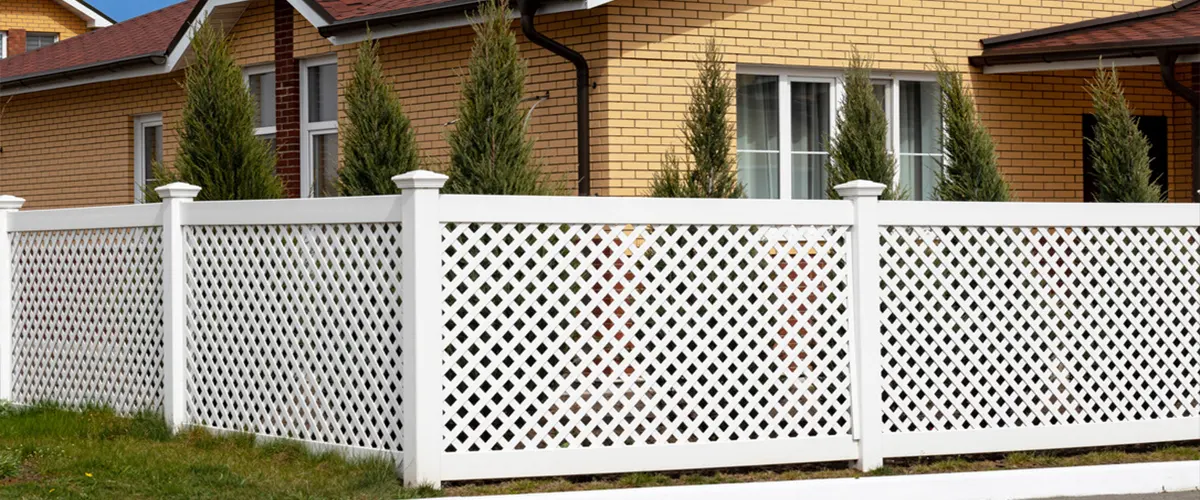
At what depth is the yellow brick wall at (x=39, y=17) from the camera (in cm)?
3356

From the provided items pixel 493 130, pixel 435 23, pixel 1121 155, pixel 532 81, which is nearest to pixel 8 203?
pixel 435 23

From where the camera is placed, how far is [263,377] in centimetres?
846

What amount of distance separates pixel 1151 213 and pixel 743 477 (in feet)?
9.77

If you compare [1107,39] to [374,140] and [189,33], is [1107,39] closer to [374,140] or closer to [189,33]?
[374,140]

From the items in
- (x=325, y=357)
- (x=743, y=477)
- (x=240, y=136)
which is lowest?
(x=743, y=477)

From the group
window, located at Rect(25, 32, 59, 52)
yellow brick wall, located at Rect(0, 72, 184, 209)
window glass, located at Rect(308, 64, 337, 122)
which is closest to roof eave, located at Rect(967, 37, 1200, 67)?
window glass, located at Rect(308, 64, 337, 122)

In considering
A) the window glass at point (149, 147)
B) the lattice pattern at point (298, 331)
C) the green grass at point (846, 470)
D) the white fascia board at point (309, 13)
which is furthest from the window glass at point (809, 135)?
the window glass at point (149, 147)

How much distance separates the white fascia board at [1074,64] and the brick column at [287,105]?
6425mm

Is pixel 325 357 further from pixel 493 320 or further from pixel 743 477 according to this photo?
pixel 743 477

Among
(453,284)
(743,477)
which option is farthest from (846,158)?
(453,284)

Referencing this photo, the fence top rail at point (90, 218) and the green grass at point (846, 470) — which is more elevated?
the fence top rail at point (90, 218)

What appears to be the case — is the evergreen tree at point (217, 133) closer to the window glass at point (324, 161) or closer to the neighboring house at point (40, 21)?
the window glass at point (324, 161)

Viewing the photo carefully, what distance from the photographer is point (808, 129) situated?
12.5 m

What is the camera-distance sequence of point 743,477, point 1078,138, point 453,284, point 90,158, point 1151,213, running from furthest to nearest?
point 90,158 → point 1078,138 → point 1151,213 → point 743,477 → point 453,284
